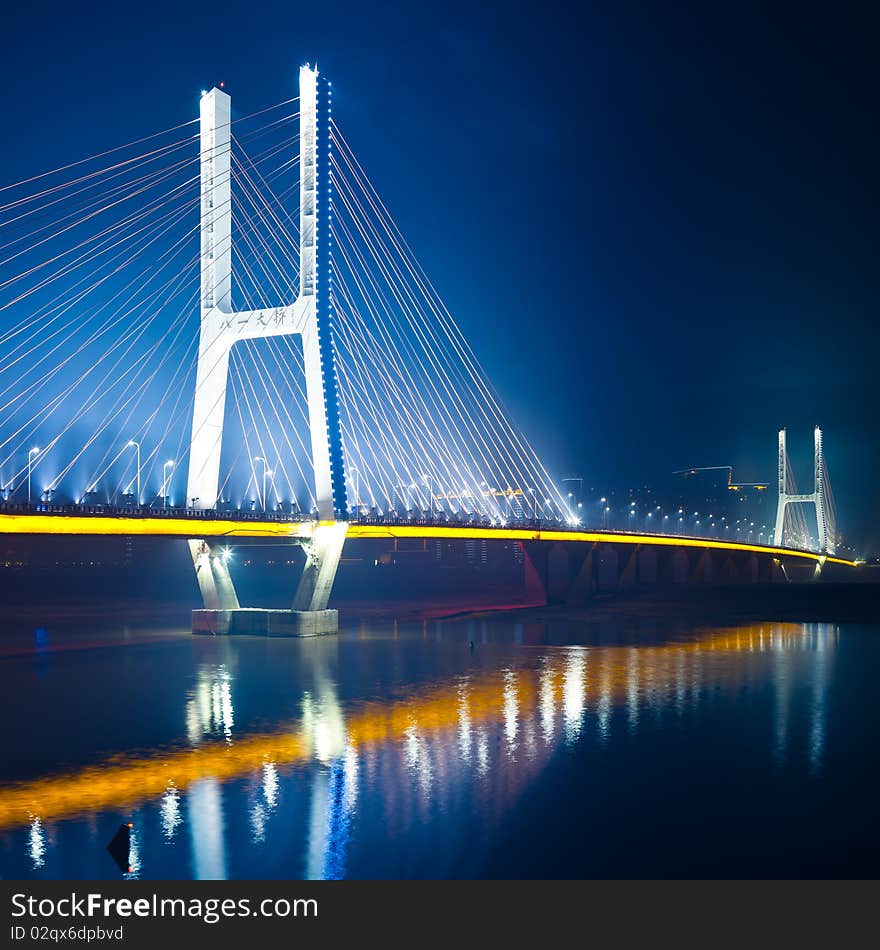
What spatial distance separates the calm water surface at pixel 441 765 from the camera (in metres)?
11.6

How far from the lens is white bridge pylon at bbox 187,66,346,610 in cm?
3350

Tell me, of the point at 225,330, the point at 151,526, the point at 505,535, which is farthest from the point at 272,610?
the point at 505,535

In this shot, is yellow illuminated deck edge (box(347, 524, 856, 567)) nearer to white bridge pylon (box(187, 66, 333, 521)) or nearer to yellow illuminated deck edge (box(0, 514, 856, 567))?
yellow illuminated deck edge (box(0, 514, 856, 567))

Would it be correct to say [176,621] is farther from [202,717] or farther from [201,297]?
[202,717]

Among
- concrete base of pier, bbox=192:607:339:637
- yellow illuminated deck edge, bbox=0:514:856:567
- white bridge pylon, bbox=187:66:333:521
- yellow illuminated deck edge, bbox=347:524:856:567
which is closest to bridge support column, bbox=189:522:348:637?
concrete base of pier, bbox=192:607:339:637

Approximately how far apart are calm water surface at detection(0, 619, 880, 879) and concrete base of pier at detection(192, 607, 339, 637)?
4.56m

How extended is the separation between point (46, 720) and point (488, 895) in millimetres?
13540

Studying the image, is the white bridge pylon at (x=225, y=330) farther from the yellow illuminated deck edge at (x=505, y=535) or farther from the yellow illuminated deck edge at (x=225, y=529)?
the yellow illuminated deck edge at (x=505, y=535)

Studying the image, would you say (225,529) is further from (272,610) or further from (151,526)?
(272,610)

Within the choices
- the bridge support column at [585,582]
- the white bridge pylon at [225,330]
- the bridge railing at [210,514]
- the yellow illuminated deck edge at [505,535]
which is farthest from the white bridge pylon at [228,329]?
the bridge support column at [585,582]

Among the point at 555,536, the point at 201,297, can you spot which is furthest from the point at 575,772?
the point at 555,536

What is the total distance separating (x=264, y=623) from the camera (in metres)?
37.3

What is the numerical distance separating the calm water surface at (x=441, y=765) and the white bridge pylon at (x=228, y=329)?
5.10m

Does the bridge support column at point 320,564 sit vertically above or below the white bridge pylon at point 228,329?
below
